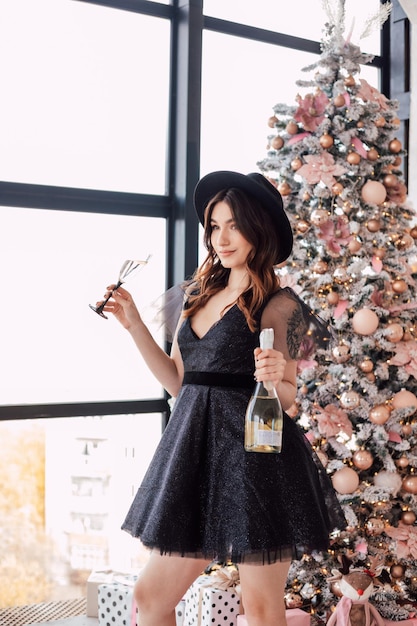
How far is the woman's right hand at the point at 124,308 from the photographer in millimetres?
2244

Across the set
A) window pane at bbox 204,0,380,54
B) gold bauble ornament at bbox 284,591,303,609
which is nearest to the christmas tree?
gold bauble ornament at bbox 284,591,303,609

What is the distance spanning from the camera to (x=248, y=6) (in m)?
4.21

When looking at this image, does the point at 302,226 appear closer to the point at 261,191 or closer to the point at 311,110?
the point at 311,110

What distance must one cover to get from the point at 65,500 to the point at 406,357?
169 centimetres

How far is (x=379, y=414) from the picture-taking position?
3223 millimetres

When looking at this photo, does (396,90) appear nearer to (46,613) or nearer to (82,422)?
(82,422)

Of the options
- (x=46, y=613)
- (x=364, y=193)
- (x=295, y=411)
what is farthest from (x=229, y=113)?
(x=46, y=613)

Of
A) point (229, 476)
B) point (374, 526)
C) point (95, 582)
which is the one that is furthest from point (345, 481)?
point (229, 476)

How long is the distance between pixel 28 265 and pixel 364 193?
1.53 m

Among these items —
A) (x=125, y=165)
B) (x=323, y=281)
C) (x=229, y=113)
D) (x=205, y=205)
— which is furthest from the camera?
(x=229, y=113)

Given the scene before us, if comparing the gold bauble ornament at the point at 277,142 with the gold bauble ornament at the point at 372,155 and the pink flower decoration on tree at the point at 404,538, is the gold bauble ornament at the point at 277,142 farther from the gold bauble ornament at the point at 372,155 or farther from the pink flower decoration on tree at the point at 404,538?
the pink flower decoration on tree at the point at 404,538

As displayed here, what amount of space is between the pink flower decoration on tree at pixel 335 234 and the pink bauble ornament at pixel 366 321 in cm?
29

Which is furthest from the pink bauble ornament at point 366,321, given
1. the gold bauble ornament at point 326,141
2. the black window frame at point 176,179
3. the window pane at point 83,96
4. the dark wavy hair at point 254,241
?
the window pane at point 83,96

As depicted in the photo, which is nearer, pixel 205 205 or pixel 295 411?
pixel 205 205
